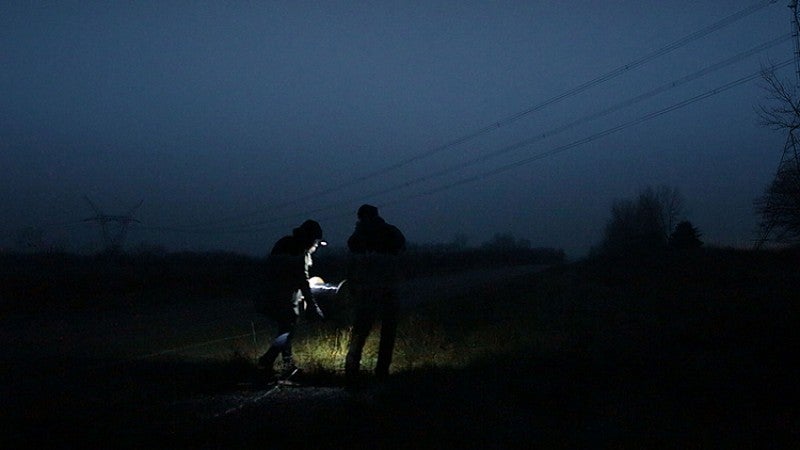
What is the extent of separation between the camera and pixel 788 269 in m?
26.9

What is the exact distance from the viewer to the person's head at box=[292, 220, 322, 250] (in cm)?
981

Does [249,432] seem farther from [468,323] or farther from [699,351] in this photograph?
[468,323]

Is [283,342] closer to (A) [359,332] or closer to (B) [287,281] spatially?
(B) [287,281]

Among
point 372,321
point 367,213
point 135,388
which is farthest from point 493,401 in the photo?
point 135,388

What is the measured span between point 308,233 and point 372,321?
1.38 m

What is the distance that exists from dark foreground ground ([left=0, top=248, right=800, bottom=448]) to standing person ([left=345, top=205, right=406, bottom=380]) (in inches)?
20.9

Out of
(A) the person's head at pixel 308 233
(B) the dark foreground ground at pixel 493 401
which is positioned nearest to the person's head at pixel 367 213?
(A) the person's head at pixel 308 233

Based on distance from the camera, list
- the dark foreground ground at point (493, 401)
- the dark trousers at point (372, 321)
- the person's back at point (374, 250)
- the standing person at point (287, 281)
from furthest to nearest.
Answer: the standing person at point (287, 281) < the dark trousers at point (372, 321) < the person's back at point (374, 250) < the dark foreground ground at point (493, 401)

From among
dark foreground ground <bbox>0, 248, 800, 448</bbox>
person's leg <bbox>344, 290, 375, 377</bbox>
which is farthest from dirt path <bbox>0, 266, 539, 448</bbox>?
person's leg <bbox>344, 290, 375, 377</bbox>

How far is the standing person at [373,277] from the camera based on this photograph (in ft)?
30.6

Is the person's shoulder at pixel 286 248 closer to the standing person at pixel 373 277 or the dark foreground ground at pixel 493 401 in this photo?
the standing person at pixel 373 277

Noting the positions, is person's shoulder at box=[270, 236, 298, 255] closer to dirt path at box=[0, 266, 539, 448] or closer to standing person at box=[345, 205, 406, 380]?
standing person at box=[345, 205, 406, 380]

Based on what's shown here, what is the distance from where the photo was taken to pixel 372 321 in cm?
962


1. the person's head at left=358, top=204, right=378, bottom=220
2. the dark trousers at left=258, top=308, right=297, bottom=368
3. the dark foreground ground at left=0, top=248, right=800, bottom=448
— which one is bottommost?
the dark foreground ground at left=0, top=248, right=800, bottom=448
